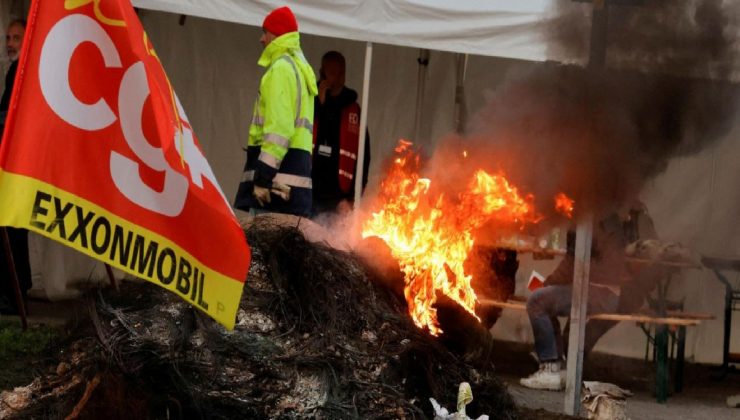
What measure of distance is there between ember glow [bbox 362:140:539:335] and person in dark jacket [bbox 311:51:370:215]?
130 centimetres

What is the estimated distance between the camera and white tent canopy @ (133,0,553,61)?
8859 mm

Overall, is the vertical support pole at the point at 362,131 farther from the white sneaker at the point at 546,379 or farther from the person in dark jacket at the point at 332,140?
the white sneaker at the point at 546,379

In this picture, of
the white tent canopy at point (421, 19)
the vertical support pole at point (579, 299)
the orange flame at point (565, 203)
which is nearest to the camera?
the vertical support pole at point (579, 299)

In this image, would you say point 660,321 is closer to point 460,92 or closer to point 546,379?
point 546,379

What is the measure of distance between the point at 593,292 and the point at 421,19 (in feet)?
8.67

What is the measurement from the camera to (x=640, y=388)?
10.3 metres

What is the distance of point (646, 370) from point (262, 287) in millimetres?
5888

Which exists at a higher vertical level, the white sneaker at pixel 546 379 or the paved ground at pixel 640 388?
the white sneaker at pixel 546 379

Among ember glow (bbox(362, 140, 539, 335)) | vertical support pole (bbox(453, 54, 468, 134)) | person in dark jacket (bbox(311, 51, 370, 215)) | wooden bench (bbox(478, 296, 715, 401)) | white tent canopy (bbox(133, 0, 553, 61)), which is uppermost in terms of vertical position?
white tent canopy (bbox(133, 0, 553, 61))

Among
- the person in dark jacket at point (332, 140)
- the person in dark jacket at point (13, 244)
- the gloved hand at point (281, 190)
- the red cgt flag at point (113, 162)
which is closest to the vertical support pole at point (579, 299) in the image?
the gloved hand at point (281, 190)

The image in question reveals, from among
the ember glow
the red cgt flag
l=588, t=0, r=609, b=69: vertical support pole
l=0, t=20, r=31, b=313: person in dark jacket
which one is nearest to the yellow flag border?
the red cgt flag

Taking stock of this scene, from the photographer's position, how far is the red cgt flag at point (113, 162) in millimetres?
4273

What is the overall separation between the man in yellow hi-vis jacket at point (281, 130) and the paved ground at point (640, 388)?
2.23 m

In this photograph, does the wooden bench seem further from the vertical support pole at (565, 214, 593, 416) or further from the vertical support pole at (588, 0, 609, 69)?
the vertical support pole at (588, 0, 609, 69)
